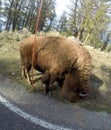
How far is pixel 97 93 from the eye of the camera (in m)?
9.38

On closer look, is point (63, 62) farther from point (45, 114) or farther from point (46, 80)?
point (45, 114)

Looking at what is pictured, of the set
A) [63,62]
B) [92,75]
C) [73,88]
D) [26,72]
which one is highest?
[63,62]

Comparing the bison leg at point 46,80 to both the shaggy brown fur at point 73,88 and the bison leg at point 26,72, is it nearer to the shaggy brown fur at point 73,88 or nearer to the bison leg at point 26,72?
the shaggy brown fur at point 73,88

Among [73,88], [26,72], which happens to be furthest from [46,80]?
[26,72]

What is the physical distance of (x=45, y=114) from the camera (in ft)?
23.5

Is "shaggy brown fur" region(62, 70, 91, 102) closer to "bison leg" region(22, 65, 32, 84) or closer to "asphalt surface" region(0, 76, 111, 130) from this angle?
"asphalt surface" region(0, 76, 111, 130)

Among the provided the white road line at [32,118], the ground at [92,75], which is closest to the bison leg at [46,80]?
the ground at [92,75]

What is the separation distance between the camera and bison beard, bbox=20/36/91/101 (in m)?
8.23

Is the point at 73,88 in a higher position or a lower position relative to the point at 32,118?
higher

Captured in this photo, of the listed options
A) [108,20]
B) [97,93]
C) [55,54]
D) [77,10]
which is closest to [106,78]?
[97,93]

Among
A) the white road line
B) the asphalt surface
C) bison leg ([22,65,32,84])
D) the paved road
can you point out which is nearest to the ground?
bison leg ([22,65,32,84])

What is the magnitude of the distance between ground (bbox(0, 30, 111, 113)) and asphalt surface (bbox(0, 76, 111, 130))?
0.38 m

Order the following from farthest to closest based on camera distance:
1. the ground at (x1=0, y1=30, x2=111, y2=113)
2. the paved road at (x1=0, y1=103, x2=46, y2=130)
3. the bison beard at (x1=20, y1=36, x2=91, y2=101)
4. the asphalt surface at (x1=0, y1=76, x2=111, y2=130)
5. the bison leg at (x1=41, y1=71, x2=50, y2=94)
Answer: the bison leg at (x1=41, y1=71, x2=50, y2=94), the ground at (x1=0, y1=30, x2=111, y2=113), the bison beard at (x1=20, y1=36, x2=91, y2=101), the asphalt surface at (x1=0, y1=76, x2=111, y2=130), the paved road at (x1=0, y1=103, x2=46, y2=130)

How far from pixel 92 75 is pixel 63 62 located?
2.81m
